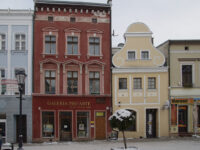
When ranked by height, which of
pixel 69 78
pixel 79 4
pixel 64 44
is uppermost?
pixel 79 4

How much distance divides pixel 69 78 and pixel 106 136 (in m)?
5.94

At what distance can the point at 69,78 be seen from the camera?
77.6 feet

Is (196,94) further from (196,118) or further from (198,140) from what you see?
(198,140)

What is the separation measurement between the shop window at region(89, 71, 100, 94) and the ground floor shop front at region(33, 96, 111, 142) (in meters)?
0.68

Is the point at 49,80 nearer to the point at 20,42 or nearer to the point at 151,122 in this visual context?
the point at 20,42

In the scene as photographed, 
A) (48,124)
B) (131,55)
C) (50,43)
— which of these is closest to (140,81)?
(131,55)

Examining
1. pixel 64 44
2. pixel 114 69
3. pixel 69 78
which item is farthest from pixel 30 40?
pixel 114 69

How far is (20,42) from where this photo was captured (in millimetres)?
23391

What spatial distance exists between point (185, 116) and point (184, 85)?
2849 mm

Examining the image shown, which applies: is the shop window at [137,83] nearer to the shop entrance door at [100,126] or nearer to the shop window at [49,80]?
the shop entrance door at [100,126]

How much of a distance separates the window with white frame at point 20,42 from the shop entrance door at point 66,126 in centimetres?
666

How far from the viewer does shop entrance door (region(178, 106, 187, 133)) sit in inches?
971

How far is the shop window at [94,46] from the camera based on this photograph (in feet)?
79.1

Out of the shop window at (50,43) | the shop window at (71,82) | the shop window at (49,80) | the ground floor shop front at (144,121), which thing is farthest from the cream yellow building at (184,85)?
the shop window at (49,80)
